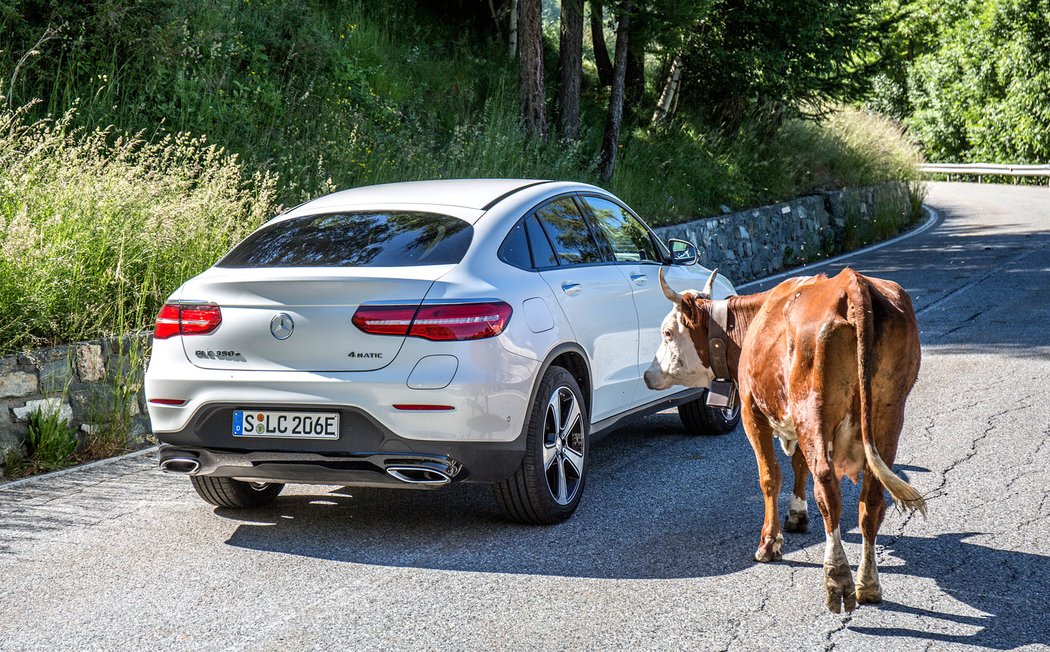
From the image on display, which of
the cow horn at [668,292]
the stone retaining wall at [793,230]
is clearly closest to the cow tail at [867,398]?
the cow horn at [668,292]

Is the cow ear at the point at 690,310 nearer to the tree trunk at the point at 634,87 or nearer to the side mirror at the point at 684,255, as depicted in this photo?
the side mirror at the point at 684,255

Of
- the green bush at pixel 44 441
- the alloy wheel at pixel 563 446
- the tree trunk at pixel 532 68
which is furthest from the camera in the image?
the tree trunk at pixel 532 68

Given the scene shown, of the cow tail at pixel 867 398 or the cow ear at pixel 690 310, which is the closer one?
the cow tail at pixel 867 398

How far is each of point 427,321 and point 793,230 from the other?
1586 cm

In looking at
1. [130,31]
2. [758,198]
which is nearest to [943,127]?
[758,198]

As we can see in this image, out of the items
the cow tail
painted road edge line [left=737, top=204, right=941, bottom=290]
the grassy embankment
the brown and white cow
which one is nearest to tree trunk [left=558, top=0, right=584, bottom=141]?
the grassy embankment

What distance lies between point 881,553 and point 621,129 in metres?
16.5

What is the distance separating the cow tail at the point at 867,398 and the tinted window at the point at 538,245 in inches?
79.3

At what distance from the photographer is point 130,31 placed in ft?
42.2

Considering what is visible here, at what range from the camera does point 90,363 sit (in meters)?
7.46

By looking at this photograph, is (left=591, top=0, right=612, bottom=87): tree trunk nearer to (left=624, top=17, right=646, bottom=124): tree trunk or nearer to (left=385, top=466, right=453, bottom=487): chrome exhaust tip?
(left=624, top=17, right=646, bottom=124): tree trunk

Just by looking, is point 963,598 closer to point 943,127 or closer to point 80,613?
point 80,613

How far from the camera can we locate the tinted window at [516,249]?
582 cm

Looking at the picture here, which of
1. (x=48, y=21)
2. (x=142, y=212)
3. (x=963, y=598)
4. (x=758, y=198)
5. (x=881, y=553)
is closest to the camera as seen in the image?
(x=963, y=598)
